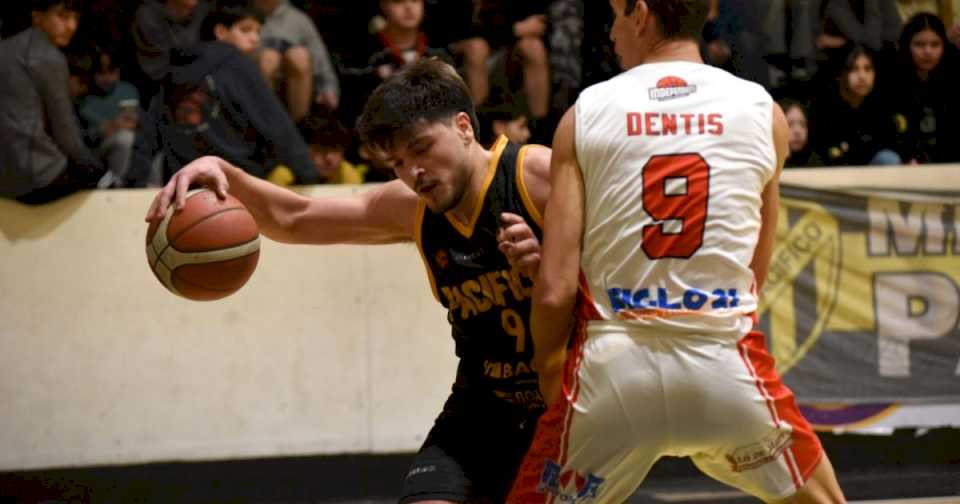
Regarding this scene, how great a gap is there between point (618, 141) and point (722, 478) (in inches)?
34.2

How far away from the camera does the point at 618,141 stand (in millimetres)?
2789

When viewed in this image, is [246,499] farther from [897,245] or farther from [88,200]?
[897,245]

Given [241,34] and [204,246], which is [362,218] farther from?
[241,34]

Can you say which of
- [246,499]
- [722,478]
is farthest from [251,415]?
[722,478]

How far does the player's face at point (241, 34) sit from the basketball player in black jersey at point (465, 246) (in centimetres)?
339

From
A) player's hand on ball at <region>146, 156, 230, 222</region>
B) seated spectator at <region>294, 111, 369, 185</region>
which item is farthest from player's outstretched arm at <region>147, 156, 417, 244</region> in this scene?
seated spectator at <region>294, 111, 369, 185</region>

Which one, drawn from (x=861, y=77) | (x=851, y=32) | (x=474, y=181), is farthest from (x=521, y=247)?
(x=851, y=32)

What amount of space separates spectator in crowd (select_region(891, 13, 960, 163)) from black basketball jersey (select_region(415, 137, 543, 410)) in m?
4.94

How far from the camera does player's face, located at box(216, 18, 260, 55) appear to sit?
6.87 meters

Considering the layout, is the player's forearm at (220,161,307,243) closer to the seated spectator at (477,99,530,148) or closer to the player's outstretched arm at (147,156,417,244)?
the player's outstretched arm at (147,156,417,244)

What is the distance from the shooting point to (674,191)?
2.78 meters

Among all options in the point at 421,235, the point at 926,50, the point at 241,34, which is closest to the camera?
the point at 421,235

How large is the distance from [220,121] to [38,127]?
3.05 feet

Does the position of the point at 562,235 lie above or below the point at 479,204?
above
